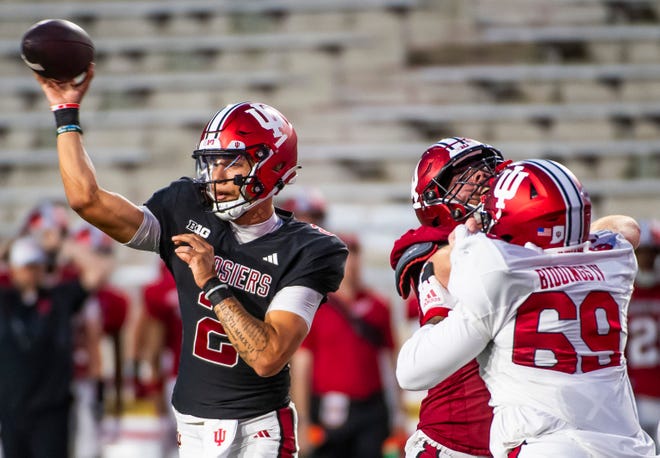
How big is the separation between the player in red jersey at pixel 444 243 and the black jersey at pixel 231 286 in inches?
11.1

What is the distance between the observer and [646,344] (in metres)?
6.59

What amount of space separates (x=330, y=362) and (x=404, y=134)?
4.81 meters

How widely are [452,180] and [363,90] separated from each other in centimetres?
778

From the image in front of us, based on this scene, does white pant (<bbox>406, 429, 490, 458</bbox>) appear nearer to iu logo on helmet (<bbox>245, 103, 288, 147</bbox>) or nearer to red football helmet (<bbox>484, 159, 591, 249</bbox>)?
red football helmet (<bbox>484, 159, 591, 249</bbox>)

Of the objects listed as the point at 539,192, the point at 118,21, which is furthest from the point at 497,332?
the point at 118,21

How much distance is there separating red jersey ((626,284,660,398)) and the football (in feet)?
14.3

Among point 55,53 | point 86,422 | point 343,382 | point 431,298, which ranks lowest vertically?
point 86,422

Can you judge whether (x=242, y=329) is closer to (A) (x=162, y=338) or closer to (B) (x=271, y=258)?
(B) (x=271, y=258)

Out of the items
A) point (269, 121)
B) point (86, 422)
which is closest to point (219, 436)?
point (269, 121)

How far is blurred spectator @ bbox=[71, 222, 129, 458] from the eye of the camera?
7156 mm

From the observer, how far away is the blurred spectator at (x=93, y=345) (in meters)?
7.16

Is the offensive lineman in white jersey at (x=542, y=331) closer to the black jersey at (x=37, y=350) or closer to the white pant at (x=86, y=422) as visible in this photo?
the black jersey at (x=37, y=350)

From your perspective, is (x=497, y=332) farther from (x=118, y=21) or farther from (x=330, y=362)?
(x=118, y=21)

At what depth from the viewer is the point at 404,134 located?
10.7m
